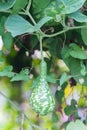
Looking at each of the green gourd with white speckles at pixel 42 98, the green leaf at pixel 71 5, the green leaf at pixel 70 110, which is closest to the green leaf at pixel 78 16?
the green leaf at pixel 71 5

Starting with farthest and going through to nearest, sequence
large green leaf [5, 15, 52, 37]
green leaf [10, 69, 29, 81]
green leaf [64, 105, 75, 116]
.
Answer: green leaf [64, 105, 75, 116], green leaf [10, 69, 29, 81], large green leaf [5, 15, 52, 37]

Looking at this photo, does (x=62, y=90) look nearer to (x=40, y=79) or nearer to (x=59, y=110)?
(x=59, y=110)

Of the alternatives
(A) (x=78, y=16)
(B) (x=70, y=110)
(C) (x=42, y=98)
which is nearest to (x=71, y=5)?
(A) (x=78, y=16)

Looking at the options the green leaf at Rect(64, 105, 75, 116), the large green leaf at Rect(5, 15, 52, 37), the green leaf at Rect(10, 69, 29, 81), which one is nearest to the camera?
the large green leaf at Rect(5, 15, 52, 37)

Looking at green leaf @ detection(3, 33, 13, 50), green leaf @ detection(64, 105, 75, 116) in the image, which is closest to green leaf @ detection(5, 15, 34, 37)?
green leaf @ detection(3, 33, 13, 50)

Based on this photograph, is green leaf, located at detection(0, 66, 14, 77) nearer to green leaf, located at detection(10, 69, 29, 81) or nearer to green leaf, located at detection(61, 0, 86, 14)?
green leaf, located at detection(10, 69, 29, 81)

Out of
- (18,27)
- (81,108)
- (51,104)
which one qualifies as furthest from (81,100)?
(18,27)
